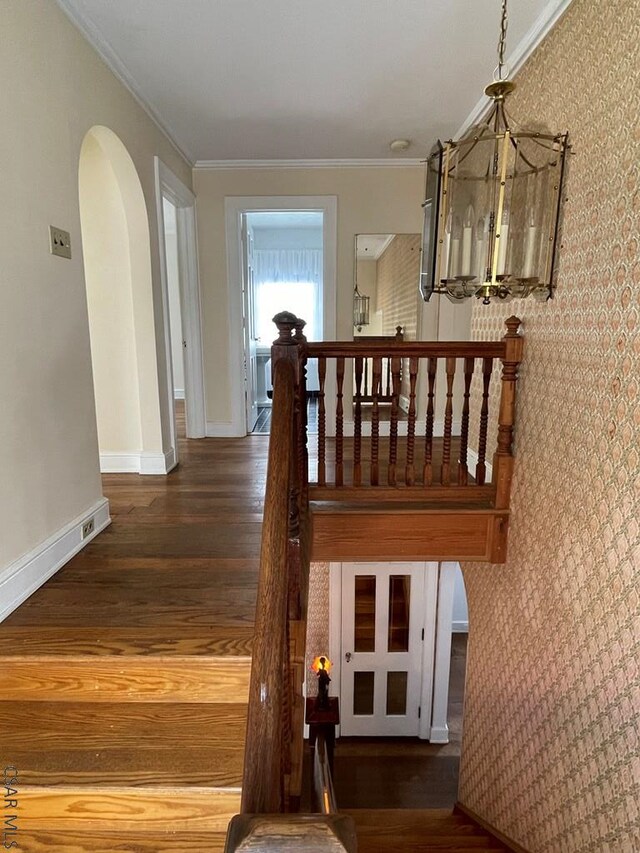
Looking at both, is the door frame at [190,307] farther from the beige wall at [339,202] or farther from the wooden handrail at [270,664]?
the wooden handrail at [270,664]

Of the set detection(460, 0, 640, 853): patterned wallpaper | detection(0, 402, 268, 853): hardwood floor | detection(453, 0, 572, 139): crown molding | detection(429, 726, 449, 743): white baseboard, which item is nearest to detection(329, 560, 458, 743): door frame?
detection(429, 726, 449, 743): white baseboard

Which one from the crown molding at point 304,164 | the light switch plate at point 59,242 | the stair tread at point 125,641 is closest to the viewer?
the stair tread at point 125,641

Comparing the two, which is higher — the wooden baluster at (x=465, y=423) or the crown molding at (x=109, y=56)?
the crown molding at (x=109, y=56)

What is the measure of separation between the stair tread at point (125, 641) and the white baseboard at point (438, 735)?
3.95 m

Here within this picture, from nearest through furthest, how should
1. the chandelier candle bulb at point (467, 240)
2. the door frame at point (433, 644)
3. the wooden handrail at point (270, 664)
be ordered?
the wooden handrail at point (270, 664)
the chandelier candle bulb at point (467, 240)
the door frame at point (433, 644)

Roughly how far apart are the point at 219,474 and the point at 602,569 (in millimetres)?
2382

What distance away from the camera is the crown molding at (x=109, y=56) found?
2119 mm

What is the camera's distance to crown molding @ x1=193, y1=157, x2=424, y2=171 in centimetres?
403

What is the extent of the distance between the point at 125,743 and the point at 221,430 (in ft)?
10.8

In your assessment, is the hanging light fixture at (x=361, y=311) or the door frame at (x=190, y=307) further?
the hanging light fixture at (x=361, y=311)

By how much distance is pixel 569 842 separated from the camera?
76.9 inches

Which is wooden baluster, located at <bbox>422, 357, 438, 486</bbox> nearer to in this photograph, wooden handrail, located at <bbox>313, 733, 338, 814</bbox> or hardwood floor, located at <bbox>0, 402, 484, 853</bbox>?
hardwood floor, located at <bbox>0, 402, 484, 853</bbox>

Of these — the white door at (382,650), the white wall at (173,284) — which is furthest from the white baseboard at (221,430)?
the white door at (382,650)

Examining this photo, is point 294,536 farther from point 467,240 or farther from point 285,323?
point 467,240
